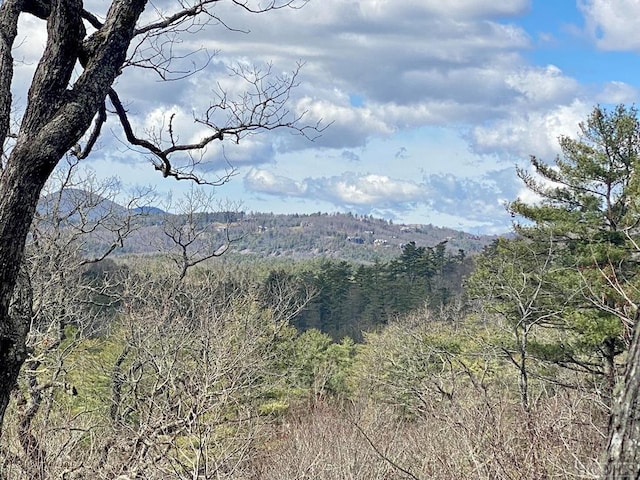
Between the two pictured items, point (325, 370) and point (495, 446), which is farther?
point (325, 370)

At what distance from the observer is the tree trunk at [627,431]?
1376mm

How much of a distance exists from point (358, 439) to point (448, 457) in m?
5.88

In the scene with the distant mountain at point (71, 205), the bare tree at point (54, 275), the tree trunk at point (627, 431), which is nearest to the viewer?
the tree trunk at point (627, 431)

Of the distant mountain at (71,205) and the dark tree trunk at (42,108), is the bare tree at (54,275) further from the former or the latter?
the dark tree trunk at (42,108)

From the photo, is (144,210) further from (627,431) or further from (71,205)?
(627,431)

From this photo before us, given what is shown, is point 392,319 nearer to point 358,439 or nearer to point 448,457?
point 358,439

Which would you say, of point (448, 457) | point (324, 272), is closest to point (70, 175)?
point (448, 457)

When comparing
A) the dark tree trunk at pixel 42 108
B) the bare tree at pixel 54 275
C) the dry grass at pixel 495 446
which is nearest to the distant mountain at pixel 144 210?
the bare tree at pixel 54 275

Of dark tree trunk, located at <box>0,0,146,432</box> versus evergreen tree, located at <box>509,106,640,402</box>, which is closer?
dark tree trunk, located at <box>0,0,146,432</box>

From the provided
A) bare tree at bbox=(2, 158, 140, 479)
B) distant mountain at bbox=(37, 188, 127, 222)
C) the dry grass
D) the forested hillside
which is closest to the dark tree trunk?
the forested hillside

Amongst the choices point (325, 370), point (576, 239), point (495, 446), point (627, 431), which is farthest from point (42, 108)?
point (325, 370)

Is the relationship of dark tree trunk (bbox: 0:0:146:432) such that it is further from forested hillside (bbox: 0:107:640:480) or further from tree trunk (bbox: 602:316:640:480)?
tree trunk (bbox: 602:316:640:480)

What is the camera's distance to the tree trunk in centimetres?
138

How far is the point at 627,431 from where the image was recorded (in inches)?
55.1
